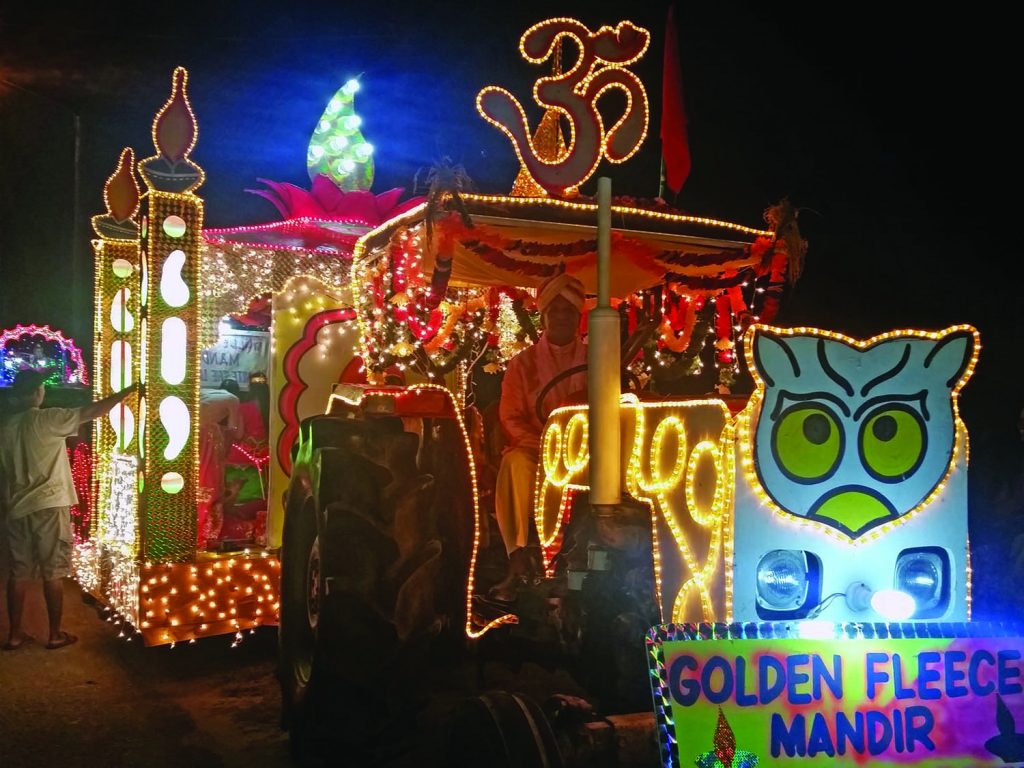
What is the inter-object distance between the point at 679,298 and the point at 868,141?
2.42 metres

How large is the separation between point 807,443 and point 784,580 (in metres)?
0.44

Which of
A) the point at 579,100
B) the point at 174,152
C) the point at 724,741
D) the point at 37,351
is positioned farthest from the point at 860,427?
the point at 37,351

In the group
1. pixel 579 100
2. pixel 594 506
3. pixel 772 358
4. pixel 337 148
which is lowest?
pixel 594 506

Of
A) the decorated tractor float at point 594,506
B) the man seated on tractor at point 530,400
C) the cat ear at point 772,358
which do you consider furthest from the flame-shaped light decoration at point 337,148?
the cat ear at point 772,358

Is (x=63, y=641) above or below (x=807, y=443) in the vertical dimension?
below

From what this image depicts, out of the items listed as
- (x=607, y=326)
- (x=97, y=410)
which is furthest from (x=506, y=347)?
(x=607, y=326)

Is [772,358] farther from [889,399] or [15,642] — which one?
[15,642]

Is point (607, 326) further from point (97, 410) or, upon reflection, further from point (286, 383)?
point (286, 383)

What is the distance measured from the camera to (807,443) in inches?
114

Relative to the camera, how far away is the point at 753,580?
9.48 ft

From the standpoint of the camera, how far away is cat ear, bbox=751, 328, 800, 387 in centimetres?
283

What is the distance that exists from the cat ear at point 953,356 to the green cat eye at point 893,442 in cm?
15

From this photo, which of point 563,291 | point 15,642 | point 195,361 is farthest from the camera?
point 15,642

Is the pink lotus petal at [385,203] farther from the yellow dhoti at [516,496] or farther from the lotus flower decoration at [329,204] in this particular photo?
the yellow dhoti at [516,496]
